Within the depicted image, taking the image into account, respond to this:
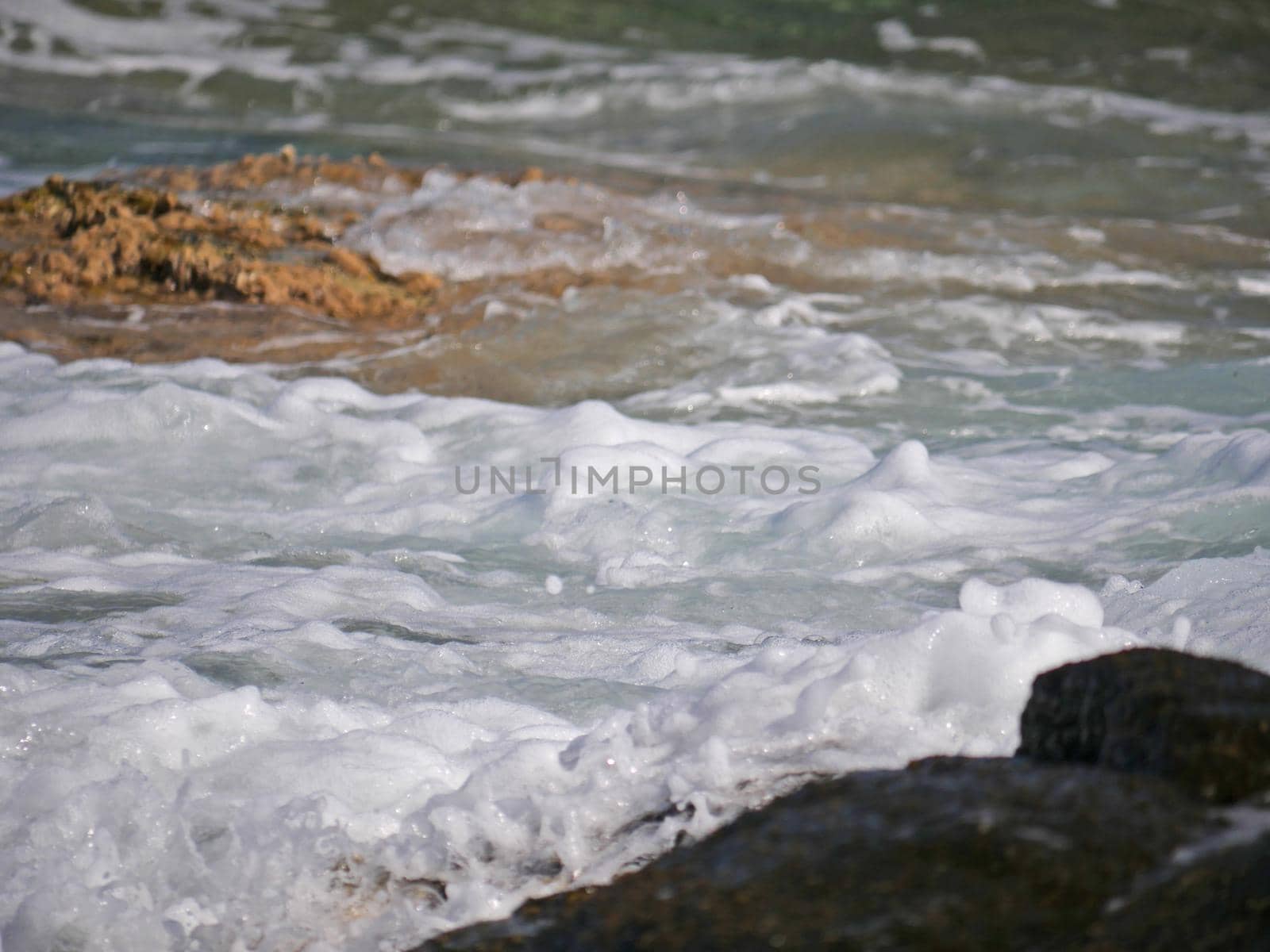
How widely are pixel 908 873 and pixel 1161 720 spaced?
18.9 inches

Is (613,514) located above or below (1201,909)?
below

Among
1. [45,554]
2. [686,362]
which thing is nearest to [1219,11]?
[686,362]

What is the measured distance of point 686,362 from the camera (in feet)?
17.7

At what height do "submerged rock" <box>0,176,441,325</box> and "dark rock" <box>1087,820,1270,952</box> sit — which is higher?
"submerged rock" <box>0,176,441,325</box>

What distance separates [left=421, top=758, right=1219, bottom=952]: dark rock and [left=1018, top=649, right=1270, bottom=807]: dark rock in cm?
6

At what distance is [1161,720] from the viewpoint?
174cm

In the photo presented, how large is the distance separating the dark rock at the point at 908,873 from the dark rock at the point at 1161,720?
6 centimetres

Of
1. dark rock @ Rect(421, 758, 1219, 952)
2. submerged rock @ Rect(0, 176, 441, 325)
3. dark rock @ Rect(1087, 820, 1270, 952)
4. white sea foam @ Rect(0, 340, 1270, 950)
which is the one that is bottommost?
white sea foam @ Rect(0, 340, 1270, 950)

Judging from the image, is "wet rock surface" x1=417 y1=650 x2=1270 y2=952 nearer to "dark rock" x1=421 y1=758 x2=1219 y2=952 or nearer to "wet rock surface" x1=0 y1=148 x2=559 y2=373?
"dark rock" x1=421 y1=758 x2=1219 y2=952

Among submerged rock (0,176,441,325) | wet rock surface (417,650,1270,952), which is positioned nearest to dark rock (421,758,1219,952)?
wet rock surface (417,650,1270,952)

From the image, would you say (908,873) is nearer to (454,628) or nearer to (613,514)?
(454,628)

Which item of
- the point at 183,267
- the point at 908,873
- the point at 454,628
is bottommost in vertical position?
the point at 454,628

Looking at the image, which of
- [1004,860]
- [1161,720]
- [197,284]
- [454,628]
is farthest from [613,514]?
[197,284]

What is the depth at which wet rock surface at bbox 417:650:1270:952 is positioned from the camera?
1.43 metres
